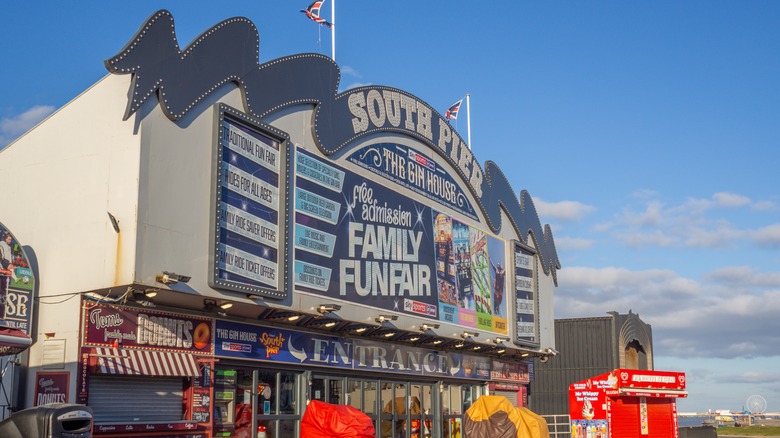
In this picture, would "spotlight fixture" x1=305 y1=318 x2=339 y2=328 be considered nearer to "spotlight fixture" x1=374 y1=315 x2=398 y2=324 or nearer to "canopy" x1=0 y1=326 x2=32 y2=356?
"spotlight fixture" x1=374 y1=315 x2=398 y2=324

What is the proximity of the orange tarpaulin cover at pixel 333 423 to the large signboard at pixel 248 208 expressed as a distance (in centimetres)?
263

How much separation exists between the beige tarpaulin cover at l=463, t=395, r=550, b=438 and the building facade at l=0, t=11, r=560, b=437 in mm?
3753

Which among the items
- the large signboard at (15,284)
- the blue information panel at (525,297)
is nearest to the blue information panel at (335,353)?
the blue information panel at (525,297)

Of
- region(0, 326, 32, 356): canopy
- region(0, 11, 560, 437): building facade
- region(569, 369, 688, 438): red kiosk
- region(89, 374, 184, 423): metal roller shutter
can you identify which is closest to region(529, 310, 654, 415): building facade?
region(569, 369, 688, 438): red kiosk

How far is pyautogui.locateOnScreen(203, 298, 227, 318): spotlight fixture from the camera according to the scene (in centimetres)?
1521

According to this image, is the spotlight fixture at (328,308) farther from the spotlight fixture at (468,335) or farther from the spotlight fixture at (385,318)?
the spotlight fixture at (468,335)

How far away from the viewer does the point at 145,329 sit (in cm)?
1446

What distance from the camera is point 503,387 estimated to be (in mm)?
27422

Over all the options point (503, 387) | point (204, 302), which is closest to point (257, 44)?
point (204, 302)

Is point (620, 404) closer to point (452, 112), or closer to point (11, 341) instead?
point (452, 112)

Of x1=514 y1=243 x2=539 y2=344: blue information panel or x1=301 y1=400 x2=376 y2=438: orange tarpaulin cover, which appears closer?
x1=301 y1=400 x2=376 y2=438: orange tarpaulin cover

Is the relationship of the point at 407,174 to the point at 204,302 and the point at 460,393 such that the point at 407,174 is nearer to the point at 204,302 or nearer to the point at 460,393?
the point at 460,393

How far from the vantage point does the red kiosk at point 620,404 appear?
27.2 metres

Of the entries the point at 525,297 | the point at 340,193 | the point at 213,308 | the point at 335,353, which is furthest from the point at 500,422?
the point at 525,297
